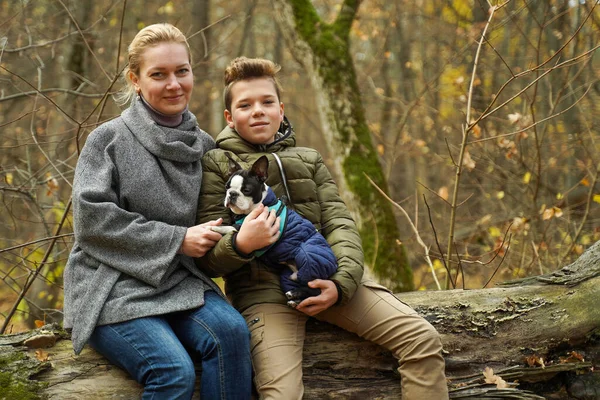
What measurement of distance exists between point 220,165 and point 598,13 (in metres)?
6.30

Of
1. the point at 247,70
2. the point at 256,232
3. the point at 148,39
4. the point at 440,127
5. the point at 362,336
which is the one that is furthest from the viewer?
the point at 440,127

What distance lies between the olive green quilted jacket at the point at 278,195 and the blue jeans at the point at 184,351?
0.84ft

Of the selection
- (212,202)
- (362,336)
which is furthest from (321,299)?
(212,202)

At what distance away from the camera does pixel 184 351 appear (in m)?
2.84

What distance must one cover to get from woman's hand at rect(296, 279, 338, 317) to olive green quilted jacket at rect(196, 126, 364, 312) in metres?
0.06

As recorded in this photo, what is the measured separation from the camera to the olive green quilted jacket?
3.16 metres

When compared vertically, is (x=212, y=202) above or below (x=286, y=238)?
above

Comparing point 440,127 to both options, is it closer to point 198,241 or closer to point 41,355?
point 198,241

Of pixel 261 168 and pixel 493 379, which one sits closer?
pixel 261 168

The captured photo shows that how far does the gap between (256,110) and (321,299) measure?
1.11 metres

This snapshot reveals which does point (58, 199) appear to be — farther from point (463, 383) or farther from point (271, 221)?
point (463, 383)

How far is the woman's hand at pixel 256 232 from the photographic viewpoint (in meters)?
2.94

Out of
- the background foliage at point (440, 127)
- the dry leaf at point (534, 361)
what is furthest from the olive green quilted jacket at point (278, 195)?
the dry leaf at point (534, 361)

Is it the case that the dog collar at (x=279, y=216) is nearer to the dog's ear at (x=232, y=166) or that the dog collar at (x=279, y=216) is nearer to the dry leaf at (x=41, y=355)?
the dog's ear at (x=232, y=166)
